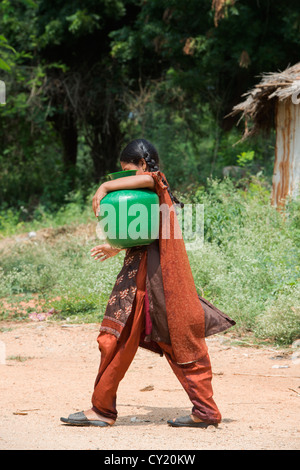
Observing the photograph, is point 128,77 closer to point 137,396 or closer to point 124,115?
point 124,115

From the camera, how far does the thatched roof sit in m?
8.05

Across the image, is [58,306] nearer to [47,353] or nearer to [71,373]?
[47,353]

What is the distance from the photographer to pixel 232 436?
3.31 meters

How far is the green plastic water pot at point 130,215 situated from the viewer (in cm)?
339

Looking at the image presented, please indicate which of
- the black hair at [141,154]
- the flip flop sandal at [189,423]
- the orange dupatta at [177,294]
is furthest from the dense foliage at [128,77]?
the flip flop sandal at [189,423]

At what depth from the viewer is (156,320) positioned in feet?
11.4

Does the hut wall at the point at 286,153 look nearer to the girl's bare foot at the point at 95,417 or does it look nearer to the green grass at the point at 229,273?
the green grass at the point at 229,273

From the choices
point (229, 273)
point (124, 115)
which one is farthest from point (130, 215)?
point (124, 115)

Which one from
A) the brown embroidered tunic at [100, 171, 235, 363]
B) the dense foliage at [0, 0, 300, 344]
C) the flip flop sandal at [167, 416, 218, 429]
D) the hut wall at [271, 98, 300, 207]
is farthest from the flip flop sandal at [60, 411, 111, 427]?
the hut wall at [271, 98, 300, 207]

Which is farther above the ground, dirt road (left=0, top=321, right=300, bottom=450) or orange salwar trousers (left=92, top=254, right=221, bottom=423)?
orange salwar trousers (left=92, top=254, right=221, bottom=423)

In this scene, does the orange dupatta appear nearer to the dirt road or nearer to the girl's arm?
the girl's arm

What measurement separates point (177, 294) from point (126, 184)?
2.13 feet

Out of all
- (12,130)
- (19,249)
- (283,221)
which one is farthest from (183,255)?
(12,130)

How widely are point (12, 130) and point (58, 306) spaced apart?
9.44m
